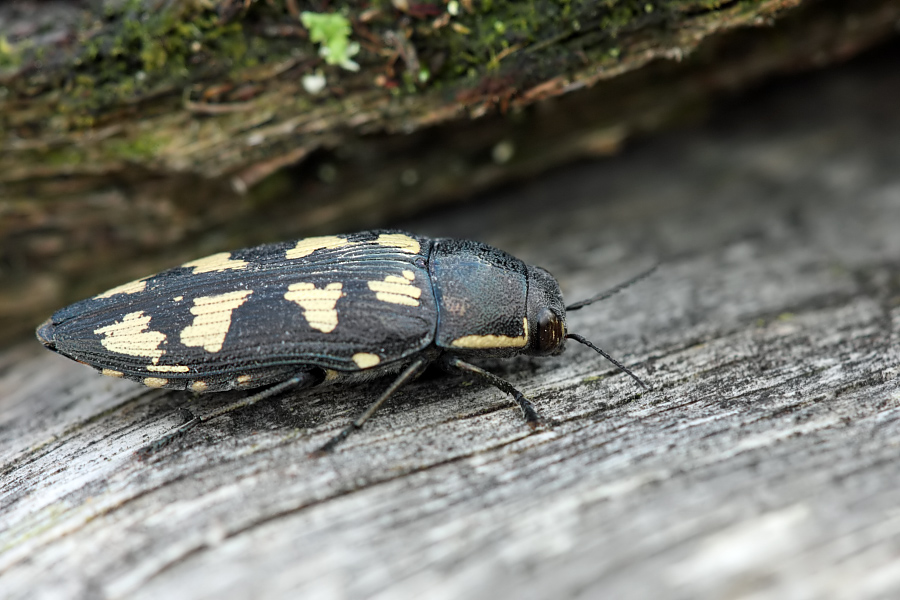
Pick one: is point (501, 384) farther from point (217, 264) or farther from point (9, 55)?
point (9, 55)

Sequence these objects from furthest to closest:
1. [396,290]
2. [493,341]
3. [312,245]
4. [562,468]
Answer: [312,245] < [493,341] < [396,290] < [562,468]

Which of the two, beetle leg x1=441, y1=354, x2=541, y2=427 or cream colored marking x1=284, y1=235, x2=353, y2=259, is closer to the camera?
beetle leg x1=441, y1=354, x2=541, y2=427

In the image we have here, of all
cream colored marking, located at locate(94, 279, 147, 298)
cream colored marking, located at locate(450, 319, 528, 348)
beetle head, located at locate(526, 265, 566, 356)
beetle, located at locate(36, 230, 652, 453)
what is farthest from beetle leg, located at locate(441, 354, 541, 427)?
cream colored marking, located at locate(94, 279, 147, 298)

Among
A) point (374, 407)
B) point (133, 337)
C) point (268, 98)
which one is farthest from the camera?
point (268, 98)

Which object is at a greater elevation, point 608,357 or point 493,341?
point 493,341

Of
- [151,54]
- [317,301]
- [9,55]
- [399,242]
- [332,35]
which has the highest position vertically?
[9,55]

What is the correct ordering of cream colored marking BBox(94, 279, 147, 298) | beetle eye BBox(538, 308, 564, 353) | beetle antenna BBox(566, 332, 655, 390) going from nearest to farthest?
1. beetle antenna BBox(566, 332, 655, 390)
2. cream colored marking BBox(94, 279, 147, 298)
3. beetle eye BBox(538, 308, 564, 353)

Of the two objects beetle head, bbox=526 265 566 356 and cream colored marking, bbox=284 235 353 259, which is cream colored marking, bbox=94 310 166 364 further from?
beetle head, bbox=526 265 566 356

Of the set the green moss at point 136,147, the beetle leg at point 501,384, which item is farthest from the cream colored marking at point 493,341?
the green moss at point 136,147

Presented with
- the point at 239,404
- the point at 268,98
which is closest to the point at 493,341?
the point at 239,404
